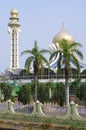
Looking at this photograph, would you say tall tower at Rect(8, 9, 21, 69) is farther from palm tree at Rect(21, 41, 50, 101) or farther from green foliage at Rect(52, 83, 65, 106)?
palm tree at Rect(21, 41, 50, 101)

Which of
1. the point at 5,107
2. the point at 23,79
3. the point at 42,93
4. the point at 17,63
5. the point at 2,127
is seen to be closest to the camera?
the point at 2,127

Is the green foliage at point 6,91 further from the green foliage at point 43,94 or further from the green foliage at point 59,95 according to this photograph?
the green foliage at point 59,95

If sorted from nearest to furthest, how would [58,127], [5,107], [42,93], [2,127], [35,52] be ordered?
[58,127]
[2,127]
[5,107]
[35,52]
[42,93]

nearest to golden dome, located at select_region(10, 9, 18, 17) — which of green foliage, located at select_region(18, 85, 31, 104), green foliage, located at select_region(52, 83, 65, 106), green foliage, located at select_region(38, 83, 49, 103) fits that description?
green foliage, located at select_region(18, 85, 31, 104)

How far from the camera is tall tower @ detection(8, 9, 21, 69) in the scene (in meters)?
85.2

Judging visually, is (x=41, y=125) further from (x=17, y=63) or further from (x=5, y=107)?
(x=17, y=63)

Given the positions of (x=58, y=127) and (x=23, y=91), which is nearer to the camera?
(x=58, y=127)

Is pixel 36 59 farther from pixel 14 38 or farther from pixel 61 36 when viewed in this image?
pixel 14 38

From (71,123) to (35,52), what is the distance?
14.7 meters

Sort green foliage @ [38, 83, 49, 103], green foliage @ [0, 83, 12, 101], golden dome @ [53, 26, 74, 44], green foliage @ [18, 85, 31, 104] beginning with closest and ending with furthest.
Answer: green foliage @ [38, 83, 49, 103] < green foliage @ [18, 85, 31, 104] < green foliage @ [0, 83, 12, 101] < golden dome @ [53, 26, 74, 44]

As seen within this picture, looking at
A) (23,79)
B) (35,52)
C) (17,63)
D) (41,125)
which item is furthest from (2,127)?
(17,63)

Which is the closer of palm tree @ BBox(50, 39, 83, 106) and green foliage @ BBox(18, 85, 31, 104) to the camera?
palm tree @ BBox(50, 39, 83, 106)

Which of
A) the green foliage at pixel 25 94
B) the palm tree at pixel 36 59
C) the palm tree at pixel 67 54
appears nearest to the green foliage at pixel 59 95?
the green foliage at pixel 25 94

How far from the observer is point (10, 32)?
3433 inches
